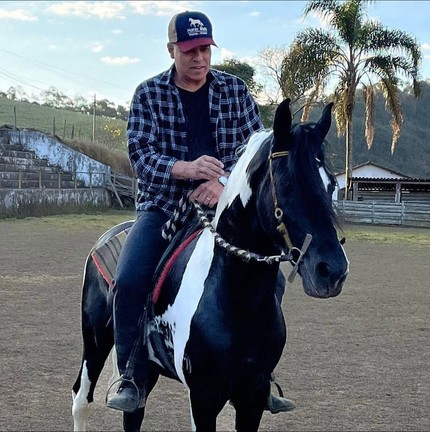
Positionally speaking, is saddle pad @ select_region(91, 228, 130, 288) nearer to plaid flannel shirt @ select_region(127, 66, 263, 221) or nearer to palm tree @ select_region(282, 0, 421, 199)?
plaid flannel shirt @ select_region(127, 66, 263, 221)

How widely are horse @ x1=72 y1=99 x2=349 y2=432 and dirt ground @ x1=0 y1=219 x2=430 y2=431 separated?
6.00 feet

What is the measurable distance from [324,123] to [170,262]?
993 mm

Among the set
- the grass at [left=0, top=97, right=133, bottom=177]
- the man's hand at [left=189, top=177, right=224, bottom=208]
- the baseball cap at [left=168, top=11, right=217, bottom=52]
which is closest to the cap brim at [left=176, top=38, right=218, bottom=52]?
the baseball cap at [left=168, top=11, right=217, bottom=52]

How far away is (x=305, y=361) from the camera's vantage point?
20.5 ft

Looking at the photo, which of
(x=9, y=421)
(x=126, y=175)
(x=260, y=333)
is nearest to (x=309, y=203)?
(x=260, y=333)

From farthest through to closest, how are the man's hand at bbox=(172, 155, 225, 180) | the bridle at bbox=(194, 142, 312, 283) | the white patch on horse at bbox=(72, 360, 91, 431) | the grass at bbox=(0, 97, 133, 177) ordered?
the grass at bbox=(0, 97, 133, 177) < the white patch on horse at bbox=(72, 360, 91, 431) < the man's hand at bbox=(172, 155, 225, 180) < the bridle at bbox=(194, 142, 312, 283)

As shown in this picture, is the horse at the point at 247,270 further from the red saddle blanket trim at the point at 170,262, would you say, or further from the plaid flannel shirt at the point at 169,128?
the plaid flannel shirt at the point at 169,128

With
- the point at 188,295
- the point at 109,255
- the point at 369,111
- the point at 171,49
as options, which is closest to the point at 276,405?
the point at 188,295

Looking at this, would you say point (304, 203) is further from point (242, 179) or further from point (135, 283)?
point (135, 283)

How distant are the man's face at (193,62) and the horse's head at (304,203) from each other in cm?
87

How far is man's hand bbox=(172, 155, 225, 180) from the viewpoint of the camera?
9.53 ft

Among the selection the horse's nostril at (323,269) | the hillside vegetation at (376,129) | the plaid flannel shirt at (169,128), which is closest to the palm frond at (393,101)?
the plaid flannel shirt at (169,128)

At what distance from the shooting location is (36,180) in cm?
3131

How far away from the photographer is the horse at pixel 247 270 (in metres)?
2.31
